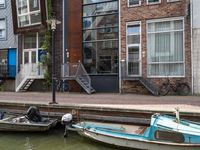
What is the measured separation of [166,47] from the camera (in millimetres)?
19203

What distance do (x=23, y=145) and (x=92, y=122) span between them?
97.7 inches

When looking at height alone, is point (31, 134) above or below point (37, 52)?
below

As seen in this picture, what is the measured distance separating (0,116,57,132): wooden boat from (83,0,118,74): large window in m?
9.28

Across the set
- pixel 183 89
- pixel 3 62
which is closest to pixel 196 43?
pixel 183 89

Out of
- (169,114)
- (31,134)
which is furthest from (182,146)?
(31,134)

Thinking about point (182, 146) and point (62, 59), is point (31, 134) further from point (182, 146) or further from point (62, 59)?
point (62, 59)

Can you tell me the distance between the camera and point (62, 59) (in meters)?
23.0

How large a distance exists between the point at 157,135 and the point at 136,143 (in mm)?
664

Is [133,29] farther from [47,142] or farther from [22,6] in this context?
[47,142]

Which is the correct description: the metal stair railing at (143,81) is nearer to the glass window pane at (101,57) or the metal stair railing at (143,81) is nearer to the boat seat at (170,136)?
the glass window pane at (101,57)

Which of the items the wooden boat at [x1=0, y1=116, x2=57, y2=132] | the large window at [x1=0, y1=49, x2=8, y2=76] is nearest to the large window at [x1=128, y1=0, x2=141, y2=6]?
the wooden boat at [x1=0, y1=116, x2=57, y2=132]

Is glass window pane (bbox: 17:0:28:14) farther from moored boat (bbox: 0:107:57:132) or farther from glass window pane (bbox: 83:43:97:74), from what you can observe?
moored boat (bbox: 0:107:57:132)

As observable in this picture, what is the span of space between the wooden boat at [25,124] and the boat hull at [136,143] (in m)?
1.84

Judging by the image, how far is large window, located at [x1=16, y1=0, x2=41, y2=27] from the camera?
23.8m
